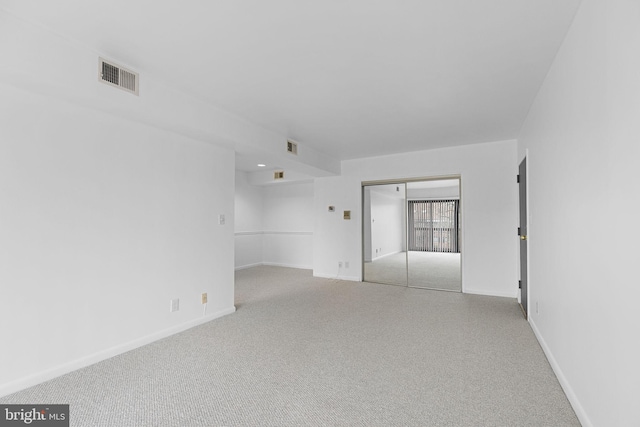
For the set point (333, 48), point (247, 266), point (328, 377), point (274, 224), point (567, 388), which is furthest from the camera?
point (274, 224)

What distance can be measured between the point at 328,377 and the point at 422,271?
12.0 ft

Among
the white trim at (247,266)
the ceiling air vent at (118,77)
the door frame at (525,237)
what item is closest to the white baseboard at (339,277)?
the white trim at (247,266)

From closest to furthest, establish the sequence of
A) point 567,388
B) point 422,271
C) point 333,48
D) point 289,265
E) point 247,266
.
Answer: point 567,388
point 333,48
point 422,271
point 247,266
point 289,265

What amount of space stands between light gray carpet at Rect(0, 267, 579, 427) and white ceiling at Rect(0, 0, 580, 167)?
249 cm

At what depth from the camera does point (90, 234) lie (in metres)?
2.68

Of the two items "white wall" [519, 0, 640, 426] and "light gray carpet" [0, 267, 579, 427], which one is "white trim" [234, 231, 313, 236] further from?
"white wall" [519, 0, 640, 426]

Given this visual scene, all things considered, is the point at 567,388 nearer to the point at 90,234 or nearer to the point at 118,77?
the point at 90,234

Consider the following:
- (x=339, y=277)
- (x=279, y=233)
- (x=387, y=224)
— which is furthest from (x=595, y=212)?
(x=279, y=233)

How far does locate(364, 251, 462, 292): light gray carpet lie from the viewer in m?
5.46

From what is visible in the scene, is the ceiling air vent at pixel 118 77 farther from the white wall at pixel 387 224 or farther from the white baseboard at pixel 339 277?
the white baseboard at pixel 339 277

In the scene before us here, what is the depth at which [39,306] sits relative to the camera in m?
2.36

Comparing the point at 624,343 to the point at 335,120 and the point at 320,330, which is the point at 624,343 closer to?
the point at 320,330

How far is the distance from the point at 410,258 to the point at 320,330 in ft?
9.29

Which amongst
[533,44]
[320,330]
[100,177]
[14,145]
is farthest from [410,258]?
[14,145]
